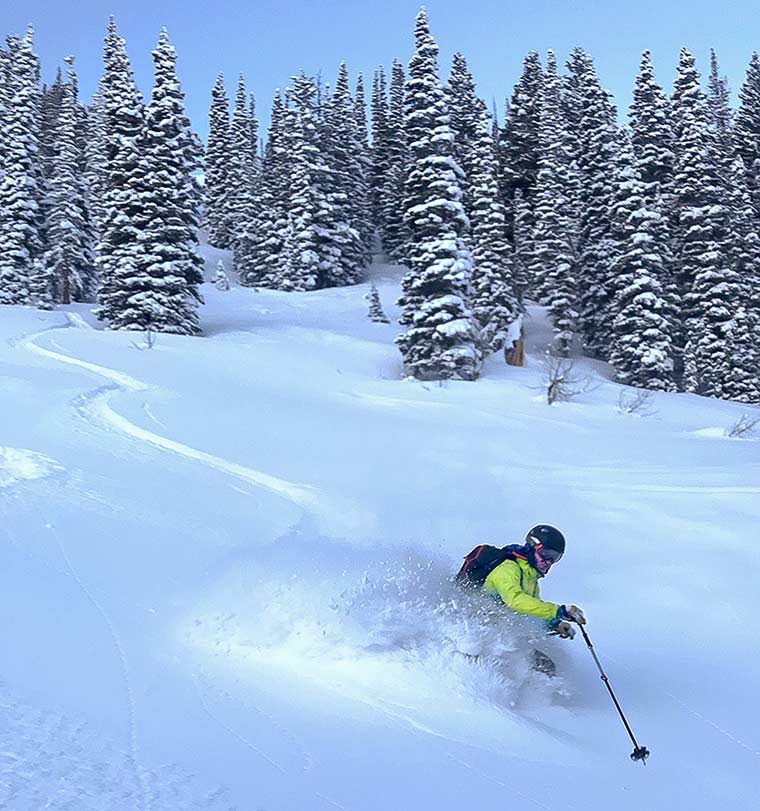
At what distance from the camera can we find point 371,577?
6902 millimetres

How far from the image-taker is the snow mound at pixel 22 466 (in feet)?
32.1

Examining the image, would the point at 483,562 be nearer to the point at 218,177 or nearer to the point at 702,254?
the point at 702,254

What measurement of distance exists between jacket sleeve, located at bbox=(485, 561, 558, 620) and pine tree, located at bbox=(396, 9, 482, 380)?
20208mm

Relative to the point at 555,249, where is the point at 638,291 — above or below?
below

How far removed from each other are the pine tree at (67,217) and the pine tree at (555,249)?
2426 cm

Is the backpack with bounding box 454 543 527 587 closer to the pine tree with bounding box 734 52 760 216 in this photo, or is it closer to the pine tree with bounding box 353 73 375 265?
the pine tree with bounding box 734 52 760 216

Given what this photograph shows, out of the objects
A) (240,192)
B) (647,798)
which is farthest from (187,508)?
(240,192)

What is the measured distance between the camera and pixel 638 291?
35.6 m

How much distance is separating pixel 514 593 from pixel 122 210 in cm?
2943

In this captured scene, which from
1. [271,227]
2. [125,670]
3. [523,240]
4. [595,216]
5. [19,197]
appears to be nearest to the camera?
[125,670]

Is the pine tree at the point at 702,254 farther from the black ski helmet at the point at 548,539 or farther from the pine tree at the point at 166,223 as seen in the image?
the black ski helmet at the point at 548,539

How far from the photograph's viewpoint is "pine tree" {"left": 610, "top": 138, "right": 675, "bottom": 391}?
34844 millimetres

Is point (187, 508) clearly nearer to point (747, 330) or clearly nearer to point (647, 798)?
point (647, 798)

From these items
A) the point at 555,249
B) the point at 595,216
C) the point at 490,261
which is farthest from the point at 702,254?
the point at 490,261
